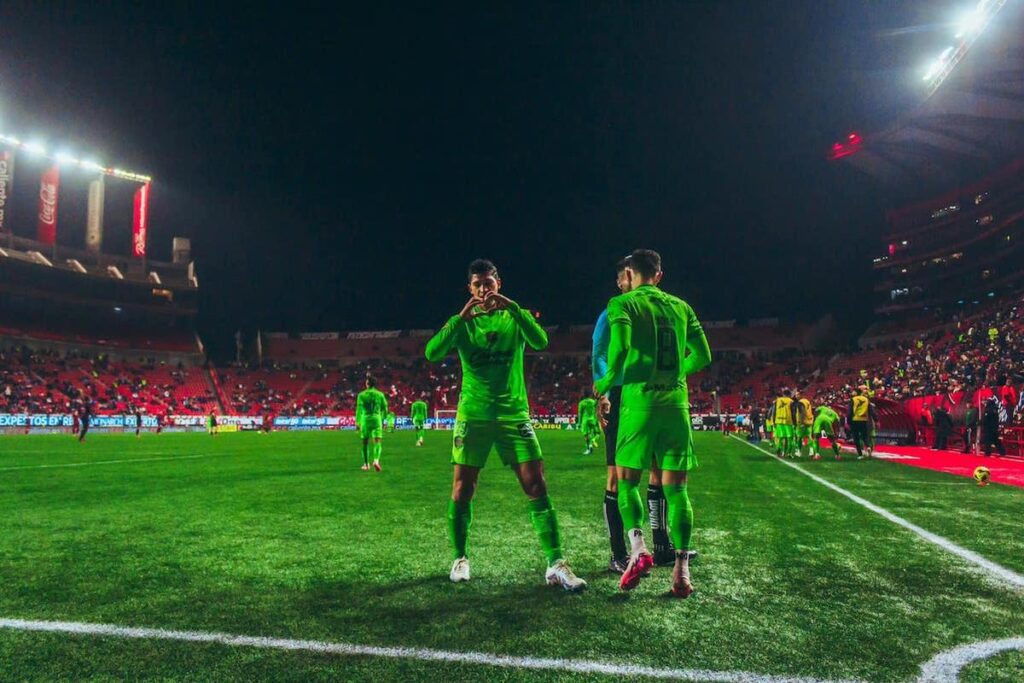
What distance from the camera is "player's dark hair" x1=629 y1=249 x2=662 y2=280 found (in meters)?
4.81

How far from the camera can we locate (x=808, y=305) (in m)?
67.6

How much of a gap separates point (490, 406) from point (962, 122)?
48958 mm

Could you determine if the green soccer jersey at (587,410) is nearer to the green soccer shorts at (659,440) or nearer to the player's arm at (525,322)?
the player's arm at (525,322)

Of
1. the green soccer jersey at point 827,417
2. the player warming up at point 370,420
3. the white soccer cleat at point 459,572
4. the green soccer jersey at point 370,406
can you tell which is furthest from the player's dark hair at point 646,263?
the green soccer jersey at point 827,417

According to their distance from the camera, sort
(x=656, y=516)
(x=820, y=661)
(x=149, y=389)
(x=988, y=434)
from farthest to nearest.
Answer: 1. (x=149, y=389)
2. (x=988, y=434)
3. (x=656, y=516)
4. (x=820, y=661)

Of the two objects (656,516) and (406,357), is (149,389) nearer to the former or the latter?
(406,357)

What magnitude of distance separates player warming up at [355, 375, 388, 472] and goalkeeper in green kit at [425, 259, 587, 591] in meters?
10.1

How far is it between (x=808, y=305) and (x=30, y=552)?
71334mm

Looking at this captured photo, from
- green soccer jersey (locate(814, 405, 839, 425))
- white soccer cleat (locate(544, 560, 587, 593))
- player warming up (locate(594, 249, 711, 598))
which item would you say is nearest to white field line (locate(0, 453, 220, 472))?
white soccer cleat (locate(544, 560, 587, 593))

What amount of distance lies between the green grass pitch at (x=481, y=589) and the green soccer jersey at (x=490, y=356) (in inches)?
48.4

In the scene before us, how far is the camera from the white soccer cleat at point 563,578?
14.3 ft

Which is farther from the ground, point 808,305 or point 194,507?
point 808,305

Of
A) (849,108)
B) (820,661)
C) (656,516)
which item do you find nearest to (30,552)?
(656,516)

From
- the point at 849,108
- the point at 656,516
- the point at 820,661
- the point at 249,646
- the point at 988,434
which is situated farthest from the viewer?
the point at 849,108
